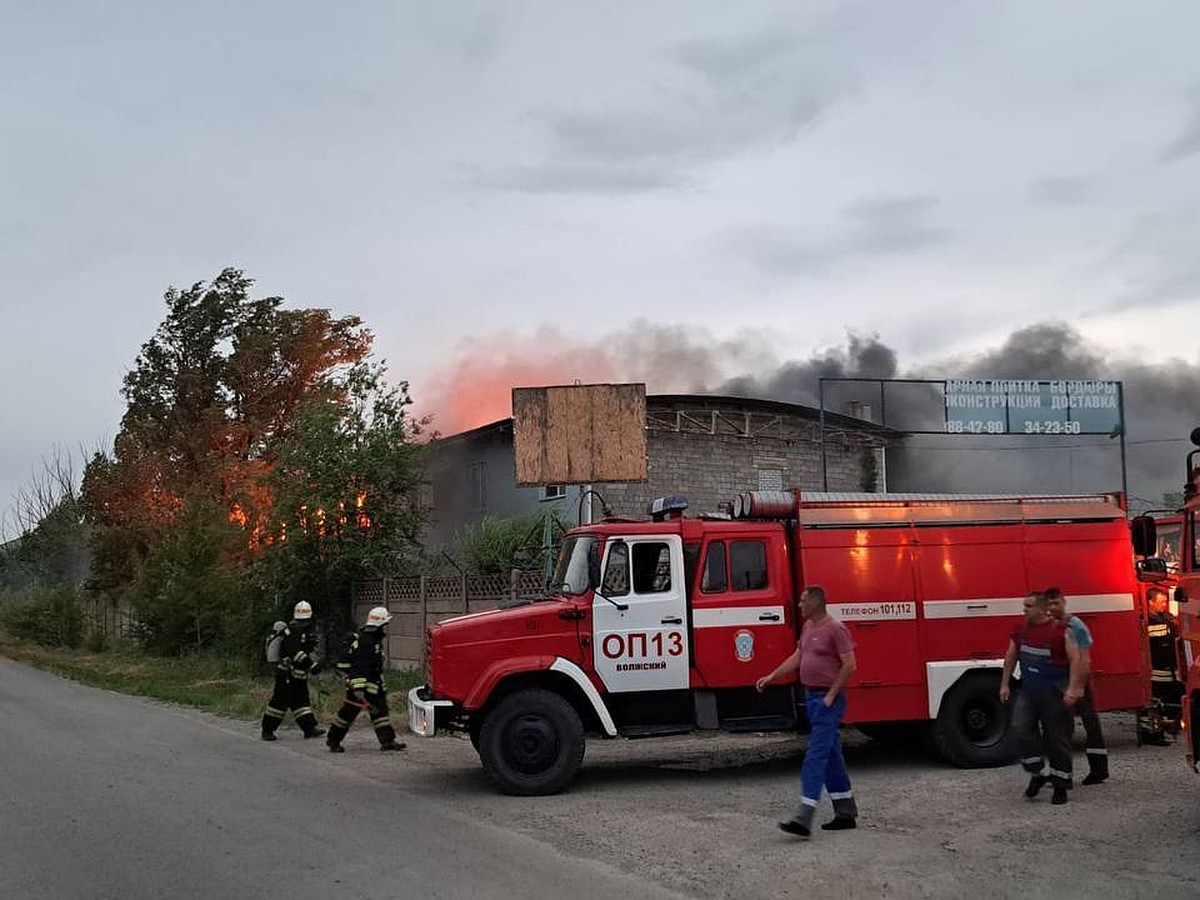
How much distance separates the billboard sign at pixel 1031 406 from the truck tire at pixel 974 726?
14748 mm

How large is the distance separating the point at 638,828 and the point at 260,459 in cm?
3368

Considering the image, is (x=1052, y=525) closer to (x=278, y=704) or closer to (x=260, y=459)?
(x=278, y=704)

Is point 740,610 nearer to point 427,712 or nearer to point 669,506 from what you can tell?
point 669,506

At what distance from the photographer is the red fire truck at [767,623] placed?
10.6 metres

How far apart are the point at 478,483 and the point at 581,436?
40.5 ft

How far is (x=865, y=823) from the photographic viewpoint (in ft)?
28.8

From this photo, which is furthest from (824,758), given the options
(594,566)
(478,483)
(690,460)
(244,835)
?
(478,483)

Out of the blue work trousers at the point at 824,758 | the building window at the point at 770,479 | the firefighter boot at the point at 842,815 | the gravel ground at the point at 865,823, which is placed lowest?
the gravel ground at the point at 865,823

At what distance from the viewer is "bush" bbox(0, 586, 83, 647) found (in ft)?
131

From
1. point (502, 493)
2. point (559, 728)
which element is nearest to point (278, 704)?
point (559, 728)

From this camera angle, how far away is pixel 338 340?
43.2m

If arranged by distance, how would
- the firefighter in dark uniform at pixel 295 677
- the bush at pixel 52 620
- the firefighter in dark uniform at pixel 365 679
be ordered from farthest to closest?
the bush at pixel 52 620, the firefighter in dark uniform at pixel 295 677, the firefighter in dark uniform at pixel 365 679

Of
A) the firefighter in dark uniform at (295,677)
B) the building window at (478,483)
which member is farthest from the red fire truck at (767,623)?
the building window at (478,483)

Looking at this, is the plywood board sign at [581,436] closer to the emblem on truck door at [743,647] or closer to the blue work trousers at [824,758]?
the emblem on truck door at [743,647]
